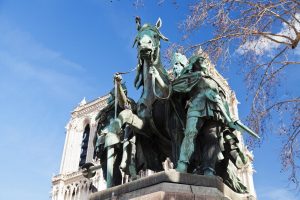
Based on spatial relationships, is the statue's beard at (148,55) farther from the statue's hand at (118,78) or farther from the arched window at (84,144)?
the arched window at (84,144)

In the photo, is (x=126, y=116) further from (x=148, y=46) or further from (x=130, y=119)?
(x=148, y=46)

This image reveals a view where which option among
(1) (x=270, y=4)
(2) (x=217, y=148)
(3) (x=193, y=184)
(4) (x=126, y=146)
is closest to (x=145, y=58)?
(4) (x=126, y=146)

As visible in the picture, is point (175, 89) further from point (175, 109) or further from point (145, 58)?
point (145, 58)

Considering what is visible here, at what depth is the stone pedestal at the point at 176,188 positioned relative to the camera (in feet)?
14.9

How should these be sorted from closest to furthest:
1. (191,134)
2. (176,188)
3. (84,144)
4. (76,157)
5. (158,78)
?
(176,188)
(191,134)
(158,78)
(76,157)
(84,144)

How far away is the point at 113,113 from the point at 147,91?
78cm

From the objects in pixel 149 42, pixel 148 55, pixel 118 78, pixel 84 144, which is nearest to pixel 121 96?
pixel 118 78

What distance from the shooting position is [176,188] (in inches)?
181

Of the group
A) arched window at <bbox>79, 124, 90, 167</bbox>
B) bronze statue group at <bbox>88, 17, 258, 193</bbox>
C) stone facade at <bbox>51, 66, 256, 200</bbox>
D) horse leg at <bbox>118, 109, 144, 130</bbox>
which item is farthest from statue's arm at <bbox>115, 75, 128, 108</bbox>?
arched window at <bbox>79, 124, 90, 167</bbox>

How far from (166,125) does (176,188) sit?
1.42 m

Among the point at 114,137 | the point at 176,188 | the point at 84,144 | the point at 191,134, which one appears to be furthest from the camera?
the point at 84,144

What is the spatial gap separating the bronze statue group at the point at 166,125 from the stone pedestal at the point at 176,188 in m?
0.39

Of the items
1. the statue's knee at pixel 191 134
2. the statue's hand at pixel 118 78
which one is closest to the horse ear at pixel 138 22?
the statue's hand at pixel 118 78

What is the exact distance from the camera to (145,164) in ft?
19.7
